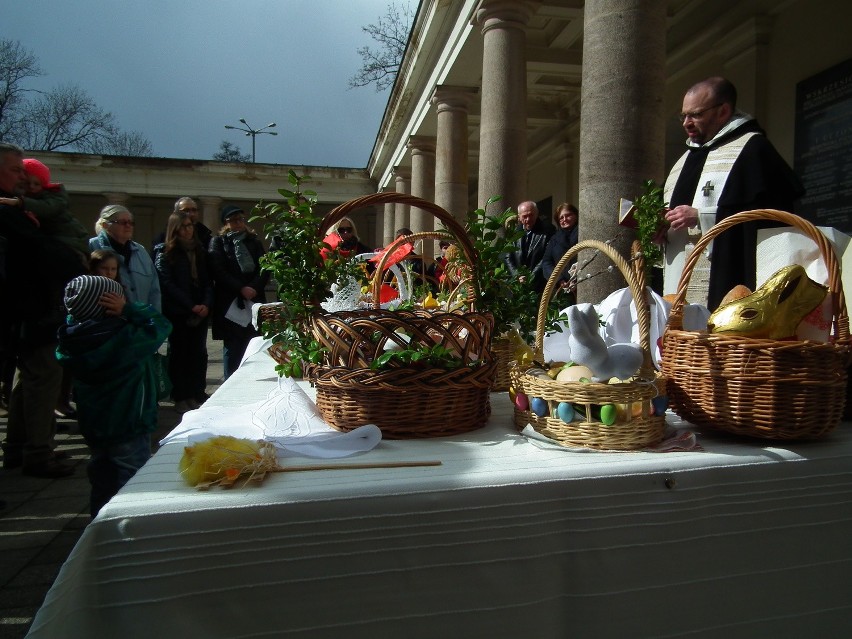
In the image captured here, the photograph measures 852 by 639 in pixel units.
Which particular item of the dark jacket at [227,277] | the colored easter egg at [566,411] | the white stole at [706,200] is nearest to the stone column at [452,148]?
the dark jacket at [227,277]

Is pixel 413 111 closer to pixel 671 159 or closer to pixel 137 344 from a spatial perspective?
pixel 671 159

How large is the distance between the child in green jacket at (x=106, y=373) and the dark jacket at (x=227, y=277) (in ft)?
8.72

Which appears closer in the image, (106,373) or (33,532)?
(106,373)

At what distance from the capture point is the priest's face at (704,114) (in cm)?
261

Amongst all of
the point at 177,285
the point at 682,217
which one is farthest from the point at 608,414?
the point at 177,285

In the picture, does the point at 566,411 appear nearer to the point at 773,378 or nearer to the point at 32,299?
the point at 773,378

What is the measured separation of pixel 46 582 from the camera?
238cm

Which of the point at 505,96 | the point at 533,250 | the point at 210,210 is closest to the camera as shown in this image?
the point at 533,250

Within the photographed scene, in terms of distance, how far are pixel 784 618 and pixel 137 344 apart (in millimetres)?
2510

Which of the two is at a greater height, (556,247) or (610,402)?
(556,247)

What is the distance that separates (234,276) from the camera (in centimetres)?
538

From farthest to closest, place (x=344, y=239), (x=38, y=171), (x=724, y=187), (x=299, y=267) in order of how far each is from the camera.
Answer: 1. (x=344, y=239)
2. (x=38, y=171)
3. (x=724, y=187)
4. (x=299, y=267)

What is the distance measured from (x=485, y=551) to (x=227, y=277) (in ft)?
15.3

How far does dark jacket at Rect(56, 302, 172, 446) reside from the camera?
8.39ft
